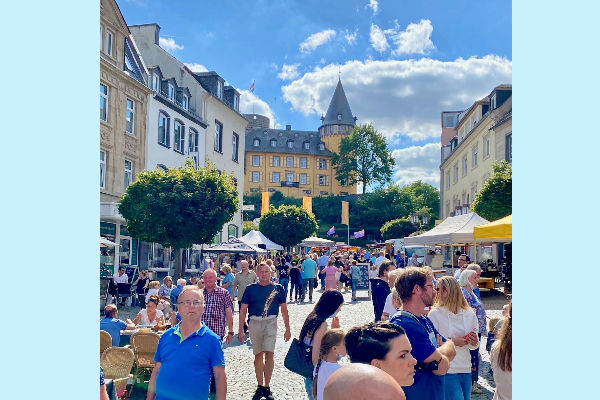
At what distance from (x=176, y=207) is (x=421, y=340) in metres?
16.0

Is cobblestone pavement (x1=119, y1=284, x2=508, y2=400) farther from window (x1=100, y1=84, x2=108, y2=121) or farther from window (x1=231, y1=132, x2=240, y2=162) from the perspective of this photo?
window (x1=231, y1=132, x2=240, y2=162)

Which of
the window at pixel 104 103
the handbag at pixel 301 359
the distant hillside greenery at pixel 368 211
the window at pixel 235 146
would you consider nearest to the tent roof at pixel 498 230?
the handbag at pixel 301 359

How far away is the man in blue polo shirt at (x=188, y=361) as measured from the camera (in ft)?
13.7

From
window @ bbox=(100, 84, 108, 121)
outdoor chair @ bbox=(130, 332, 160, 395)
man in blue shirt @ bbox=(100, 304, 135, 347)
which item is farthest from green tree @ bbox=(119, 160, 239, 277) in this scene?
outdoor chair @ bbox=(130, 332, 160, 395)

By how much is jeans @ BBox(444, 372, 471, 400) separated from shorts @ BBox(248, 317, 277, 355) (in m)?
2.99

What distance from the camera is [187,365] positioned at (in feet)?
13.7

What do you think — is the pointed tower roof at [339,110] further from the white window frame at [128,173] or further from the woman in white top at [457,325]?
the woman in white top at [457,325]

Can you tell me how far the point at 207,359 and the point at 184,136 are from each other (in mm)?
26949

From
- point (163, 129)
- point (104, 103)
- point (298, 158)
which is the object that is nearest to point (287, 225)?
point (163, 129)

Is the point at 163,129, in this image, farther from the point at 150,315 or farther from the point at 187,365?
the point at 187,365

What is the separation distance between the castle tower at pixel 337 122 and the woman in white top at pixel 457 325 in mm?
87571

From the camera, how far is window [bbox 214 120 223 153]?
34719 mm

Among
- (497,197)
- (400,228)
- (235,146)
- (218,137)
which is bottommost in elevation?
(400,228)

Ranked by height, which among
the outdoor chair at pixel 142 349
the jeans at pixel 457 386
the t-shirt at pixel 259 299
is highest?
the t-shirt at pixel 259 299
